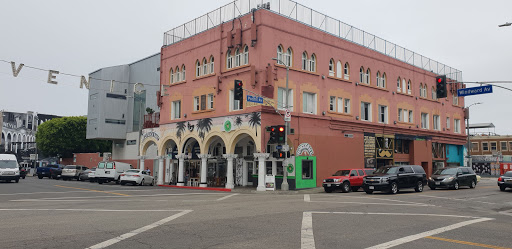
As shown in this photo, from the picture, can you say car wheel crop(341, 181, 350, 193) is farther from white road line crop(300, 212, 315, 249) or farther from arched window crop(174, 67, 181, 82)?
arched window crop(174, 67, 181, 82)

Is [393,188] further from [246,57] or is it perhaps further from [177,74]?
[177,74]

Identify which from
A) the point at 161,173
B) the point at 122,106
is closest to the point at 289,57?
the point at 161,173

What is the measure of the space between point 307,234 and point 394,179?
52.0ft

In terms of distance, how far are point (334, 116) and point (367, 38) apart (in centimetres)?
943

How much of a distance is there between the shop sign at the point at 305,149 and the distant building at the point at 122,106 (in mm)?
28043

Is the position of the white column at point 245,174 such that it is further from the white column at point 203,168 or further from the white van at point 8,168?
the white van at point 8,168

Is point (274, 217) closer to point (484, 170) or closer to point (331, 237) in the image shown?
point (331, 237)

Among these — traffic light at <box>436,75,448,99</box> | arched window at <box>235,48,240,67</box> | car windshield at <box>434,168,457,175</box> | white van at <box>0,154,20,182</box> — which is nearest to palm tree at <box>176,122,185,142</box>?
arched window at <box>235,48,240,67</box>

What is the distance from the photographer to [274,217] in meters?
12.7

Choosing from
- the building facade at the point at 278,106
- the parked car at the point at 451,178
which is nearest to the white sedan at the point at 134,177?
the building facade at the point at 278,106

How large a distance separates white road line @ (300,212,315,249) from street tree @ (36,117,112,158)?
6174cm

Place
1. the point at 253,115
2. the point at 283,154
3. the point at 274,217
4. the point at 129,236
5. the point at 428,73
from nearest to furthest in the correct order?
the point at 129,236 → the point at 274,217 → the point at 283,154 → the point at 253,115 → the point at 428,73

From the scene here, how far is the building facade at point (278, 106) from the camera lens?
29.4 meters

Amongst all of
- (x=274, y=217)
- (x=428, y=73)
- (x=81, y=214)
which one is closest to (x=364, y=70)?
(x=428, y=73)
